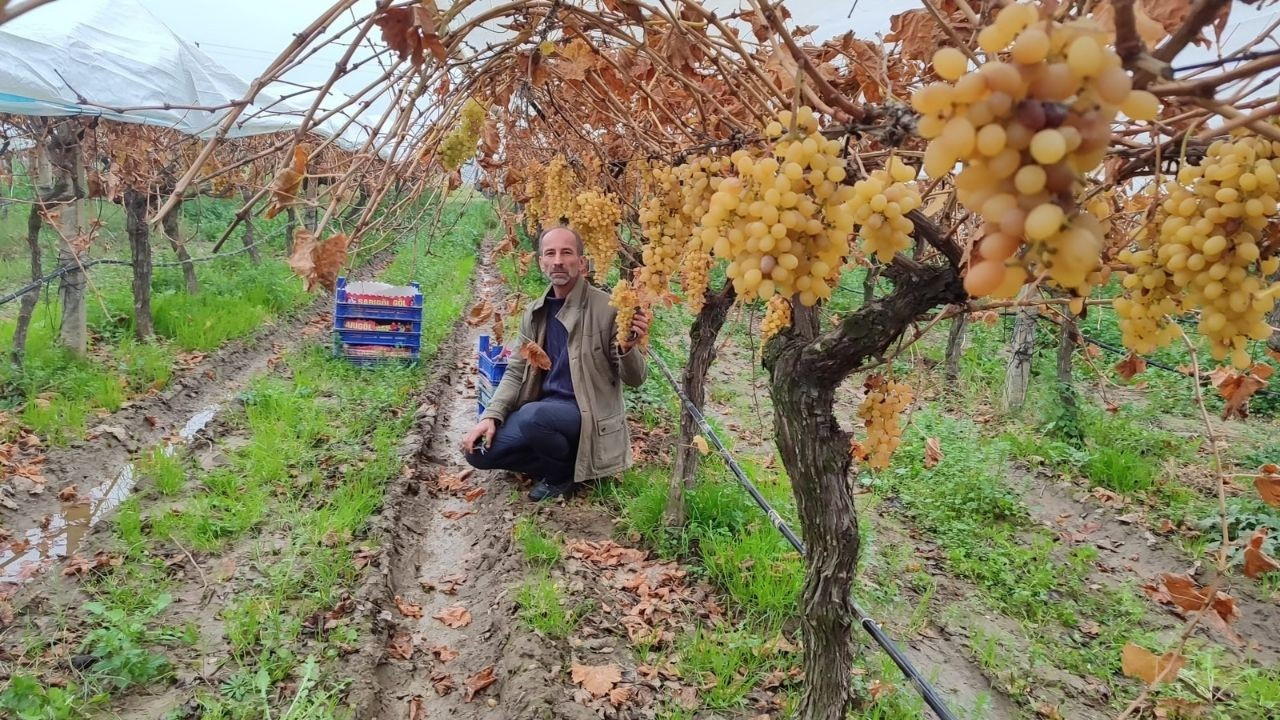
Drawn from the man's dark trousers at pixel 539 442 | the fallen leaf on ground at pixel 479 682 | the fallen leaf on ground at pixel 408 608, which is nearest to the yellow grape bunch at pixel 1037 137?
the fallen leaf on ground at pixel 479 682

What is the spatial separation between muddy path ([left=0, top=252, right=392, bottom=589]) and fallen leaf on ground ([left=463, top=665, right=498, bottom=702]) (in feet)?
7.13

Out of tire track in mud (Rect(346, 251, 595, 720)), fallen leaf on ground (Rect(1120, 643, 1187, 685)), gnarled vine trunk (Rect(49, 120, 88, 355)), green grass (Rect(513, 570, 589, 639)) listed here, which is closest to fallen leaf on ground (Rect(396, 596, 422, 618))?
tire track in mud (Rect(346, 251, 595, 720))

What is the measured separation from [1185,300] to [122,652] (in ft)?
11.4

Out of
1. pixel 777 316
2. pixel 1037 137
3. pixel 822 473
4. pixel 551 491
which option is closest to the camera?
pixel 1037 137

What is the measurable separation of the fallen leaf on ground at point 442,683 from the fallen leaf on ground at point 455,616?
0.33m

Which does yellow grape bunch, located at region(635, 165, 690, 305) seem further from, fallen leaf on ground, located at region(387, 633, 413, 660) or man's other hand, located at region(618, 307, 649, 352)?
fallen leaf on ground, located at region(387, 633, 413, 660)

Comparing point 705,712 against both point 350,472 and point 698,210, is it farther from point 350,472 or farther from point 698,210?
point 350,472

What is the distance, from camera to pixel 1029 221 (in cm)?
53

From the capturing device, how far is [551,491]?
4.27 metres

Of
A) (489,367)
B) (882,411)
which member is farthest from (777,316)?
(489,367)

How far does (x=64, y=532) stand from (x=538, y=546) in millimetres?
2622

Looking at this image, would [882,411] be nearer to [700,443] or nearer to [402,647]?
[700,443]

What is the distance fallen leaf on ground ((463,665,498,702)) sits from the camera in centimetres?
288

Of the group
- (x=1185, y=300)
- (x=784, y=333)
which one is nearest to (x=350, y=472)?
(x=784, y=333)
